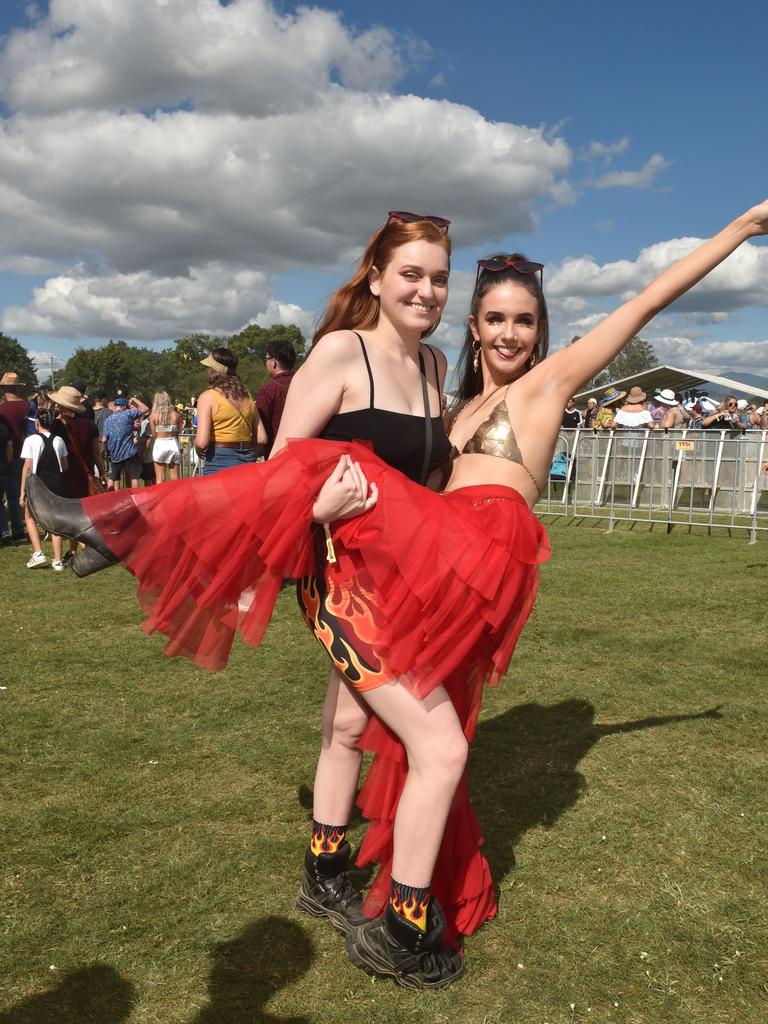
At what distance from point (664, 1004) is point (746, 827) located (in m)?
1.35

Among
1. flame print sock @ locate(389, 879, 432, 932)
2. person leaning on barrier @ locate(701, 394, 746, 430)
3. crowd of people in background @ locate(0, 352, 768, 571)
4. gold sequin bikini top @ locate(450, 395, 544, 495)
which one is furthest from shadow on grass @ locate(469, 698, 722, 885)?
person leaning on barrier @ locate(701, 394, 746, 430)

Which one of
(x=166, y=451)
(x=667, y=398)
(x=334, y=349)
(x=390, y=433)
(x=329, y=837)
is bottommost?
(x=329, y=837)

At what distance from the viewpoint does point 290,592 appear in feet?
29.3

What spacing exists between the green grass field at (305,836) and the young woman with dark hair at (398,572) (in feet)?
0.95

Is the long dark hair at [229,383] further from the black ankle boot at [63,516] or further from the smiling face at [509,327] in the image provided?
the black ankle boot at [63,516]

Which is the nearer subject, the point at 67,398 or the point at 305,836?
the point at 305,836

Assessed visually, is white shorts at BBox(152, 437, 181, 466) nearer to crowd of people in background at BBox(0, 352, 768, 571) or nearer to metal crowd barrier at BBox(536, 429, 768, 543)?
crowd of people in background at BBox(0, 352, 768, 571)

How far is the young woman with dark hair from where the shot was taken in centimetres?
254

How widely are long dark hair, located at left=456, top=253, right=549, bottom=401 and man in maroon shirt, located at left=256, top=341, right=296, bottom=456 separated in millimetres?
5141

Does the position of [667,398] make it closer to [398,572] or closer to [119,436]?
[119,436]

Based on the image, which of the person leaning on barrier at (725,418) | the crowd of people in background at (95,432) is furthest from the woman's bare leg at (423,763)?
the person leaning on barrier at (725,418)

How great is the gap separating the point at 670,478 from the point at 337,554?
12135 mm

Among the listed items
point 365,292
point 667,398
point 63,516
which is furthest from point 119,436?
point 667,398

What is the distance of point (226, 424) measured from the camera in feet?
27.7
